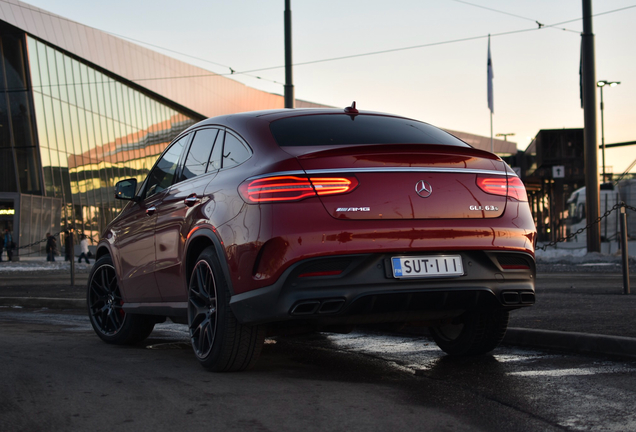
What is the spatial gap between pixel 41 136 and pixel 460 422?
40.9 meters

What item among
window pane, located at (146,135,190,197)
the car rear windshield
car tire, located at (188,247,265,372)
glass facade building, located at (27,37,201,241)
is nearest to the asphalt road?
car tire, located at (188,247,265,372)

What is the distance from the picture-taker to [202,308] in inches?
196

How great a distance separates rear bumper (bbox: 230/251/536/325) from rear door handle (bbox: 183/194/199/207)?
0.92 metres

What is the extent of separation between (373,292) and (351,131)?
1.18 metres

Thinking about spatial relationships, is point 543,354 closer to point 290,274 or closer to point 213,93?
point 290,274

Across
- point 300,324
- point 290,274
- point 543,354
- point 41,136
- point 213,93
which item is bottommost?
point 543,354

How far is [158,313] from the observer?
5.79 metres

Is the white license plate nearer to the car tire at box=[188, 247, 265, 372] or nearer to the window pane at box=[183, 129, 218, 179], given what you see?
the car tire at box=[188, 247, 265, 372]

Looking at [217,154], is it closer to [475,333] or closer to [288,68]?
[475,333]

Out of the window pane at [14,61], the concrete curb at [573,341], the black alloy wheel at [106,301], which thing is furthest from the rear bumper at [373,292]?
the window pane at [14,61]

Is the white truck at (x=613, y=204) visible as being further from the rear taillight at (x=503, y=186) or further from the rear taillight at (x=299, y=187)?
the rear taillight at (x=299, y=187)

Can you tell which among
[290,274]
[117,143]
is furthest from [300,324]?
[117,143]

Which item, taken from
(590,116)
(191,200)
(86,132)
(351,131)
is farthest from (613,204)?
(86,132)

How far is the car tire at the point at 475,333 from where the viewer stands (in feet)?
17.5
